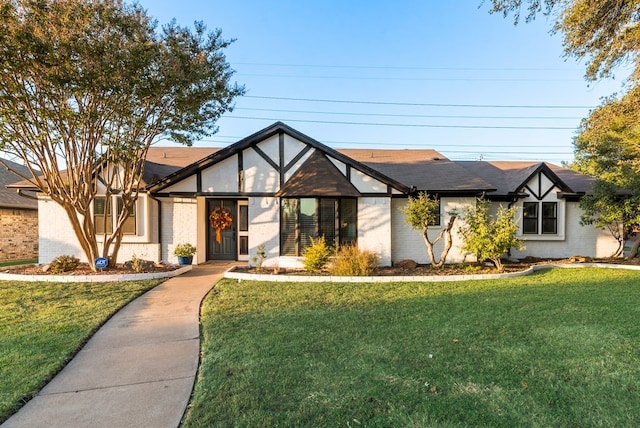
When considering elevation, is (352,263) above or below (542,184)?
below

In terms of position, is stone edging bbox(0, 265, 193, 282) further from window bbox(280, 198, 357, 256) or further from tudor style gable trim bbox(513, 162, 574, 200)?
tudor style gable trim bbox(513, 162, 574, 200)

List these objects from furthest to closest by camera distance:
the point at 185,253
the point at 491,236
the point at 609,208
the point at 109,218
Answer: the point at 609,208
the point at 109,218
the point at 185,253
the point at 491,236

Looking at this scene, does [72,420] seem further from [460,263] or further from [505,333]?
[460,263]

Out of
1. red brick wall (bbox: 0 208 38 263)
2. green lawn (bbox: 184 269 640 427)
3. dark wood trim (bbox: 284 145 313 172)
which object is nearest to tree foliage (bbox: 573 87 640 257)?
green lawn (bbox: 184 269 640 427)

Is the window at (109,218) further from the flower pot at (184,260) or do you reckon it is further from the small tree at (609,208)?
the small tree at (609,208)

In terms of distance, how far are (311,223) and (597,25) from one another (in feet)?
30.7

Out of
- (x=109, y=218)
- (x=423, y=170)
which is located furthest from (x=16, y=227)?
(x=423, y=170)

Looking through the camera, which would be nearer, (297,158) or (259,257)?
(259,257)

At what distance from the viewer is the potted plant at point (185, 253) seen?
1125 cm

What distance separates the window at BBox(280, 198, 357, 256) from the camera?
36.0 ft

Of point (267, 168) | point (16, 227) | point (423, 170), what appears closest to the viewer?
point (267, 168)

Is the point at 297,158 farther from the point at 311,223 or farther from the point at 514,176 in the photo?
the point at 514,176

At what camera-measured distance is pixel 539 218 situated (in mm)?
13227

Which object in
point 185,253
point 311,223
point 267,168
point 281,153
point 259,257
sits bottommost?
point 259,257
